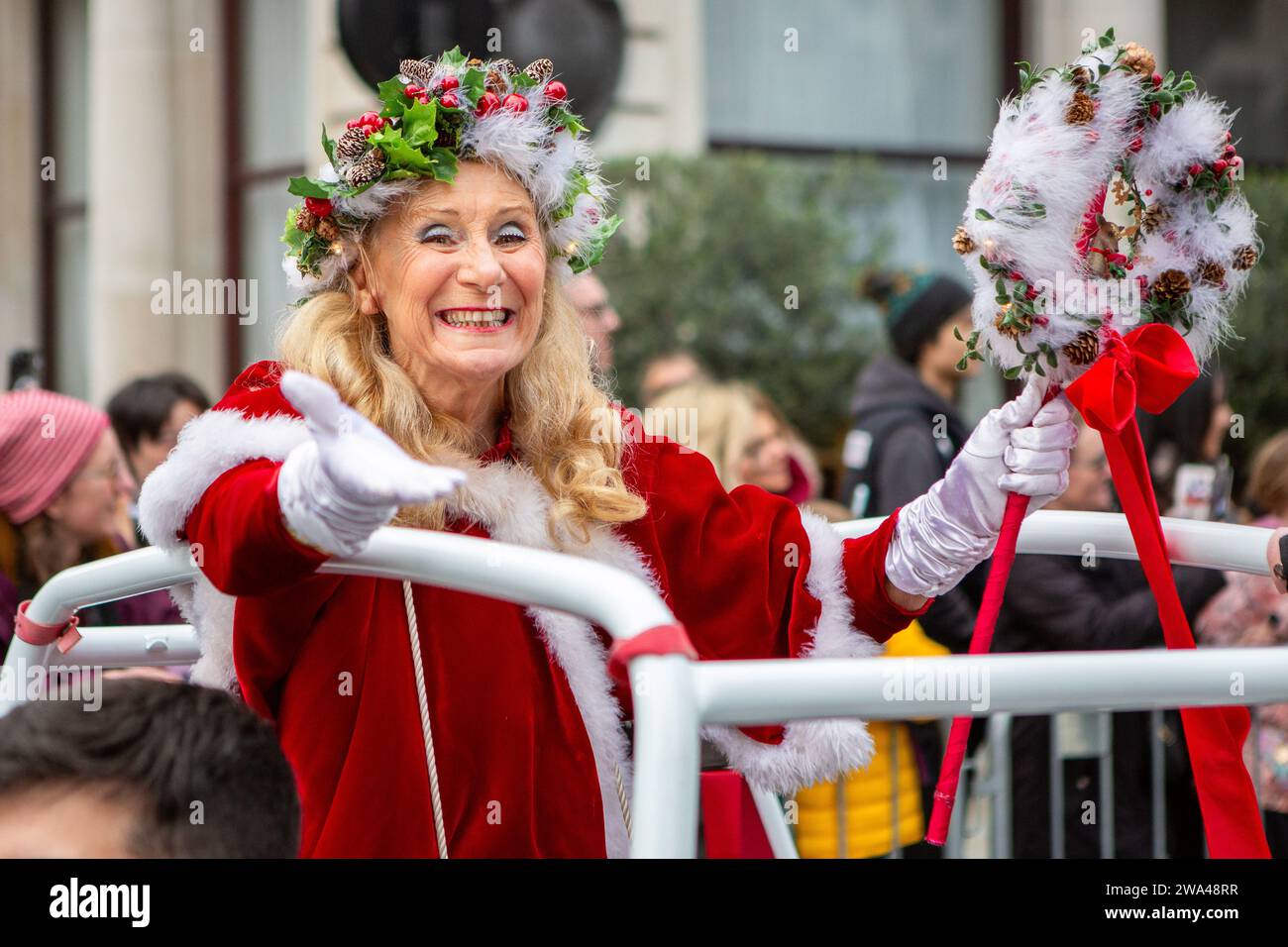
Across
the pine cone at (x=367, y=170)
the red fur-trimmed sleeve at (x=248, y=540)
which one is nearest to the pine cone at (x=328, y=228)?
the pine cone at (x=367, y=170)

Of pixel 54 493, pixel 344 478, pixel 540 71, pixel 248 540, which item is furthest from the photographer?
pixel 54 493

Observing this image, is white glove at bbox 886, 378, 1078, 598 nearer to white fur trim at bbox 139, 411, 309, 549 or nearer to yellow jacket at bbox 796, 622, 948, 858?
white fur trim at bbox 139, 411, 309, 549

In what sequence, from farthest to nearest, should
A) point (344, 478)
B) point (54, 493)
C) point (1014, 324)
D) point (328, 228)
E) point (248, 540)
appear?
1. point (54, 493)
2. point (328, 228)
3. point (1014, 324)
4. point (248, 540)
5. point (344, 478)

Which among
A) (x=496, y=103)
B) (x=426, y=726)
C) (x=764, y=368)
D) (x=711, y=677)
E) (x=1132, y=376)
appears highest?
(x=496, y=103)

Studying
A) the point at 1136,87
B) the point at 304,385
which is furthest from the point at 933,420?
the point at 304,385

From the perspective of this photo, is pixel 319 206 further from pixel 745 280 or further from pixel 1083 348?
pixel 745 280

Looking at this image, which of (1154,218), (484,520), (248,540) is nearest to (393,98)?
(484,520)

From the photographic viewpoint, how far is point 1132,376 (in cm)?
190

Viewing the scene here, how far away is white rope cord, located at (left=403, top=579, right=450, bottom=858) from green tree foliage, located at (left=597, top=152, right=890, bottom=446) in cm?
551

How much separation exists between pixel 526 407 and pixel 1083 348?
2.38 feet

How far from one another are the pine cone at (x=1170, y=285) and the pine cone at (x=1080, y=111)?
227mm

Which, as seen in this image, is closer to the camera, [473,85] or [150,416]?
[473,85]

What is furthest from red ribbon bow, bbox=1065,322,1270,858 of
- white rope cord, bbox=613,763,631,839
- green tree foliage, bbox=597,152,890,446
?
green tree foliage, bbox=597,152,890,446

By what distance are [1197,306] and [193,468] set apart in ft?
3.92
